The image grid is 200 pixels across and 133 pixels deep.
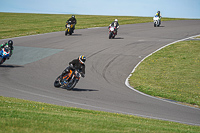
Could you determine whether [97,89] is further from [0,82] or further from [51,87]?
[0,82]

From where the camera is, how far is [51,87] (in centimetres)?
1501

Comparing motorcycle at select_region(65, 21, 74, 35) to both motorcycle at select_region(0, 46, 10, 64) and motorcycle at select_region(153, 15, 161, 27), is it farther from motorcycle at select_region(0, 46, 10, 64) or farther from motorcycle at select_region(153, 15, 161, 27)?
motorcycle at select_region(153, 15, 161, 27)

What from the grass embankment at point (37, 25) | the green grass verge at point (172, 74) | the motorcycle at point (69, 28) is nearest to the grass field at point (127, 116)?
the green grass verge at point (172, 74)

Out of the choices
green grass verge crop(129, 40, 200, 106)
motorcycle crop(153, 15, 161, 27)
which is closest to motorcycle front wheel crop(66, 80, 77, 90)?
green grass verge crop(129, 40, 200, 106)

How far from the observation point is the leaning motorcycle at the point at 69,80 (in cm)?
1455

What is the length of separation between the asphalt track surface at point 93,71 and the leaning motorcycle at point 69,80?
1.06 feet

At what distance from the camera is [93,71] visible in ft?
64.3

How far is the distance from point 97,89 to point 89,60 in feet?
25.9

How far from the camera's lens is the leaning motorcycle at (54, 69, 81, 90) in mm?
14555

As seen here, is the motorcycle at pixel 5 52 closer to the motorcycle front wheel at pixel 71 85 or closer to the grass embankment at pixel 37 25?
the motorcycle front wheel at pixel 71 85

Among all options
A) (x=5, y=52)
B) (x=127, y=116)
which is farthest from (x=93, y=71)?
(x=127, y=116)

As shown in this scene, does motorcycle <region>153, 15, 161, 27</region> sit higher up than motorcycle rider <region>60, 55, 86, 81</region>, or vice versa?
motorcycle <region>153, 15, 161, 27</region>

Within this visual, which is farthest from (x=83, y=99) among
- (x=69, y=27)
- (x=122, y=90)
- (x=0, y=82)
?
(x=69, y=27)

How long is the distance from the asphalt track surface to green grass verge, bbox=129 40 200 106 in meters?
0.93
